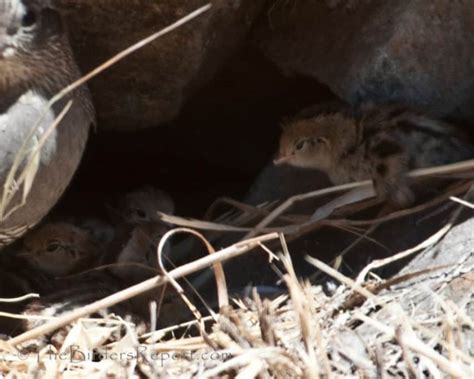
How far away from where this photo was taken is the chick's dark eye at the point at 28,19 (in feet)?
11.1

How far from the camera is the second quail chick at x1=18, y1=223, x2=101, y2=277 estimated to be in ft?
13.8

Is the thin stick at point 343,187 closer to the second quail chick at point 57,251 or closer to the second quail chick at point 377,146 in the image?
the second quail chick at point 377,146

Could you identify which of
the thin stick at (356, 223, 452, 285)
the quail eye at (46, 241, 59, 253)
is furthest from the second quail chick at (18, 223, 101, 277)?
the thin stick at (356, 223, 452, 285)

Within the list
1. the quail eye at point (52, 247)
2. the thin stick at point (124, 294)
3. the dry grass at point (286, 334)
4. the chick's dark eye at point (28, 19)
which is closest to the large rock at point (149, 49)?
the chick's dark eye at point (28, 19)

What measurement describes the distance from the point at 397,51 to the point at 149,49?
0.83m

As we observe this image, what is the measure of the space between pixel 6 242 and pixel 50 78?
1.77ft

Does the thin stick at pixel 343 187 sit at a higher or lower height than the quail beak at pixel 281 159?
lower

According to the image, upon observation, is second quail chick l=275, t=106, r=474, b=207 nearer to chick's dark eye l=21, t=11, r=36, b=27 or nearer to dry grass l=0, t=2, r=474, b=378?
dry grass l=0, t=2, r=474, b=378

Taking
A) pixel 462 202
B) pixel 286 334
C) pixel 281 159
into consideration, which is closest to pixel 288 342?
pixel 286 334

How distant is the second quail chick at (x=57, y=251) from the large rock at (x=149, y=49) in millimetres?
468

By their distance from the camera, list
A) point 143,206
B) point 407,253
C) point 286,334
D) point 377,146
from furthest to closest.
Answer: point 143,206 → point 377,146 → point 407,253 → point 286,334

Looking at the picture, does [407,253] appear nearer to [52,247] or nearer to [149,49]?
[149,49]

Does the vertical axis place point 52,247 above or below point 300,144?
below

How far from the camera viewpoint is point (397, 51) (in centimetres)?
400
